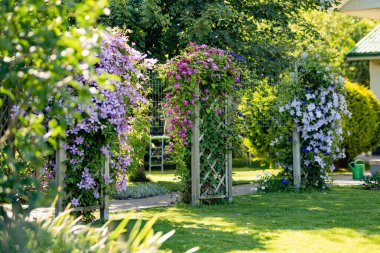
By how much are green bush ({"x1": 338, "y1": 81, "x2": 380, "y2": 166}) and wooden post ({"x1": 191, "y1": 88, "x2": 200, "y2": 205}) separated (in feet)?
22.7

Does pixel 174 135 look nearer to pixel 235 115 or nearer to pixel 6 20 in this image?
pixel 235 115

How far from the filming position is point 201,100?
9.75 metres

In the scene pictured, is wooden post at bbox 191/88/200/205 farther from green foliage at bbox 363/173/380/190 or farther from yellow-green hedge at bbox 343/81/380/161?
yellow-green hedge at bbox 343/81/380/161

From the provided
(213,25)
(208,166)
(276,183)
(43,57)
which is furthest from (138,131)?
(43,57)

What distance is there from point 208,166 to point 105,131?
2528 mm

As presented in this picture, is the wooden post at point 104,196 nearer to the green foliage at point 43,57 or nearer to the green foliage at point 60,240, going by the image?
the green foliage at point 60,240

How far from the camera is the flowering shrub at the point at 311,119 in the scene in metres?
11.7

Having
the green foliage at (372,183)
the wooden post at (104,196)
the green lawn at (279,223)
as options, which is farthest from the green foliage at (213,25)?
the wooden post at (104,196)

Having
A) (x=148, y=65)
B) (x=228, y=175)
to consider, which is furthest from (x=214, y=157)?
(x=148, y=65)

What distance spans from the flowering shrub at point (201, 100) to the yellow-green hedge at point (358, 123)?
6595 mm

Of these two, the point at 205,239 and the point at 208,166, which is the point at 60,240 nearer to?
the point at 205,239

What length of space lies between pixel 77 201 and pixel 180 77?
2636mm

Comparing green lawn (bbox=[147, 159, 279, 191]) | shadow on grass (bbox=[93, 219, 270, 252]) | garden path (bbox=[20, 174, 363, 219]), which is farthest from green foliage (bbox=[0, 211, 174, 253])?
green lawn (bbox=[147, 159, 279, 191])

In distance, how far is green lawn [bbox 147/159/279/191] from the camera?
1368 cm
